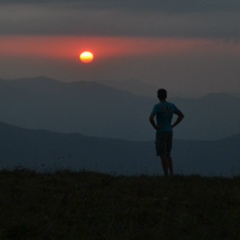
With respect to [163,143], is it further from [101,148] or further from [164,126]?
[101,148]

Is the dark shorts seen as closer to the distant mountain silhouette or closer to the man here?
the man

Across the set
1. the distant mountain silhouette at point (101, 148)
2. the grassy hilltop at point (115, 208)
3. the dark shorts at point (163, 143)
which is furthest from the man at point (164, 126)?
the distant mountain silhouette at point (101, 148)

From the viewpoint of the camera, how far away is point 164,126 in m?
15.7

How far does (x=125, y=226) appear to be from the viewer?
1045cm

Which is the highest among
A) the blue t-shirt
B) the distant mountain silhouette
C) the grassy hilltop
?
the distant mountain silhouette

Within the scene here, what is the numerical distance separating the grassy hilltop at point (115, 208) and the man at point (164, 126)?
1811mm

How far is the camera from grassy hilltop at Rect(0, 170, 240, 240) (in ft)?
32.8

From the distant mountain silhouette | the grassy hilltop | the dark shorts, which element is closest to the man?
the dark shorts

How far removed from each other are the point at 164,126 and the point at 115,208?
471 cm

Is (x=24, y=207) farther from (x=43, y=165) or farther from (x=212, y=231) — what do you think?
(x=43, y=165)

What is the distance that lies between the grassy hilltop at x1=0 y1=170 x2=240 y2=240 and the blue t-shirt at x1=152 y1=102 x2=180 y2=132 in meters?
1.98

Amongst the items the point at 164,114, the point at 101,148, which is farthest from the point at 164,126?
the point at 101,148

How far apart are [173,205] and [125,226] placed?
4.40 ft

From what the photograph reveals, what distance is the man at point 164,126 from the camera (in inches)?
612
